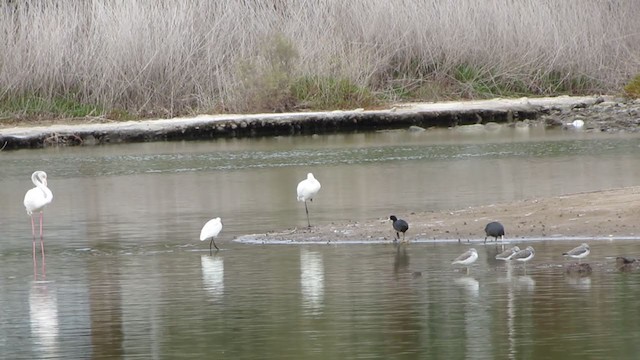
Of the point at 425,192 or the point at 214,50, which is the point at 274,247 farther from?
the point at 214,50

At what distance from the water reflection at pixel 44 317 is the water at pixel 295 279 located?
0.06 feet

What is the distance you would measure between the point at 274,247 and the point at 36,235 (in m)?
3.17

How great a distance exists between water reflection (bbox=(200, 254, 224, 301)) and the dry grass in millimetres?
17505

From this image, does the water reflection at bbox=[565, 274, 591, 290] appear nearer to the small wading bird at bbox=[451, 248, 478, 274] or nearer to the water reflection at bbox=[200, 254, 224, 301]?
the small wading bird at bbox=[451, 248, 478, 274]

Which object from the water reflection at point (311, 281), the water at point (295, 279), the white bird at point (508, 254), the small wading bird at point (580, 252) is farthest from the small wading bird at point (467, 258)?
the water reflection at point (311, 281)

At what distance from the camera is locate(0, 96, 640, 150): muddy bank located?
28734 mm

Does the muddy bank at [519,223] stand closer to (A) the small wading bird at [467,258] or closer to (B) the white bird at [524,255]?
(B) the white bird at [524,255]

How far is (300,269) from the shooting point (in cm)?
1234

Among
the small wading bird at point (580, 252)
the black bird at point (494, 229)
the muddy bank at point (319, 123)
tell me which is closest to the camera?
the small wading bird at point (580, 252)

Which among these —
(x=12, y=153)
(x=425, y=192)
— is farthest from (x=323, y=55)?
(x=425, y=192)

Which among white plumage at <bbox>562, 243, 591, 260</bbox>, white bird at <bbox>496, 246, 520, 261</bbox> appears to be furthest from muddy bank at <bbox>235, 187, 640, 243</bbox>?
white bird at <bbox>496, 246, 520, 261</bbox>

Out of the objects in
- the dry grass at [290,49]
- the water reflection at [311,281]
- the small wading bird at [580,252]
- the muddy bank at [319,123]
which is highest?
the dry grass at [290,49]

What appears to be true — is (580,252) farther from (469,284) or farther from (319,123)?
(319,123)

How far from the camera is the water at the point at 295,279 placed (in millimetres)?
9367
